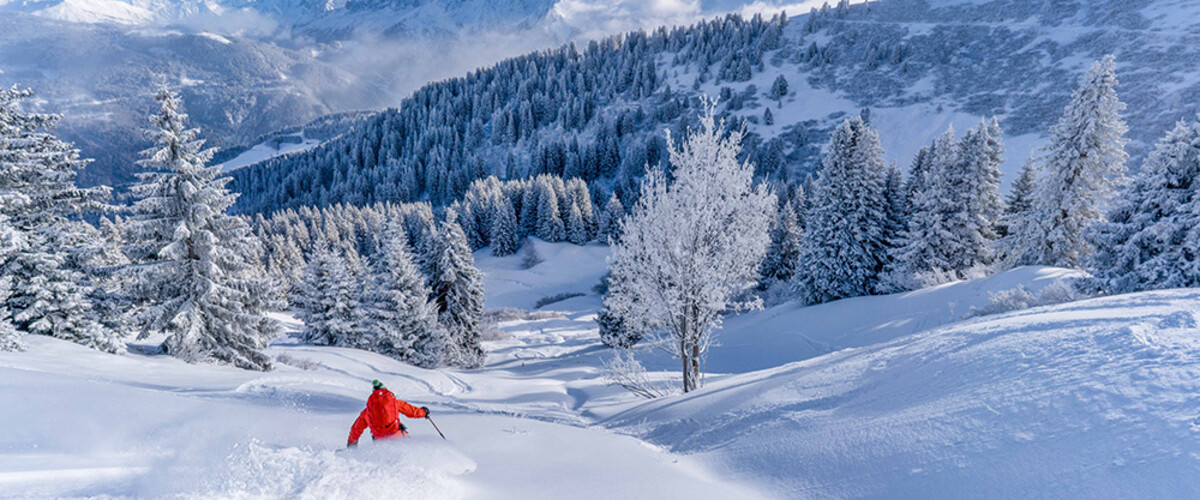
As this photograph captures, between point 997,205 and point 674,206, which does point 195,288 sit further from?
point 997,205

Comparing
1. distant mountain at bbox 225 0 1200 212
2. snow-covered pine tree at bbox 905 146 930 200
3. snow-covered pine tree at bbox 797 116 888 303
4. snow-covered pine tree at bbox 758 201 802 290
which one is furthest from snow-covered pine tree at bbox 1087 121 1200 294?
distant mountain at bbox 225 0 1200 212

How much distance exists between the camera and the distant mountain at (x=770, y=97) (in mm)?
72312

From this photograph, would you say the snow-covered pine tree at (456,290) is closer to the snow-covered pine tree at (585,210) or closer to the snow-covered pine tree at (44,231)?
the snow-covered pine tree at (44,231)

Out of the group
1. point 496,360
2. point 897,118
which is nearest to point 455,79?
point 897,118

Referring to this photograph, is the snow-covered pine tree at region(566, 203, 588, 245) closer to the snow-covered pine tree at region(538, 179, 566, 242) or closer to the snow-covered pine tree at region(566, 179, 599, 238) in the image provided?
the snow-covered pine tree at region(566, 179, 599, 238)

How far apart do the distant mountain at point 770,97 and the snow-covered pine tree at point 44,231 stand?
7641 centimetres

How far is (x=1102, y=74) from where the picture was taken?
1984 centimetres

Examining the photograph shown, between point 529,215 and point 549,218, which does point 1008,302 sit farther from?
point 529,215

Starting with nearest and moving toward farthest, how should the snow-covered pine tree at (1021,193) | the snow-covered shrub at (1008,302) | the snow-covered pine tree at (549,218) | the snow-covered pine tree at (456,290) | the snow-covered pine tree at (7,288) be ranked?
the snow-covered pine tree at (7,288) → the snow-covered shrub at (1008,302) → the snow-covered pine tree at (1021,193) → the snow-covered pine tree at (456,290) → the snow-covered pine tree at (549,218)

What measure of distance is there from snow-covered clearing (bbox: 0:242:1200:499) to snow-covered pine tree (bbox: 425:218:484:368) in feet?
63.9

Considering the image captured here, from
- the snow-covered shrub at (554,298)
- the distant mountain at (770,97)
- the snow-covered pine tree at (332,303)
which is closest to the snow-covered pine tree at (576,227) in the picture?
the snow-covered shrub at (554,298)

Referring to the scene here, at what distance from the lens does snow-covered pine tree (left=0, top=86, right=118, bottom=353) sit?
482 inches

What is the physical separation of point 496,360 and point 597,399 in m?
18.9

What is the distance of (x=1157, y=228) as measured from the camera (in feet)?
40.1
